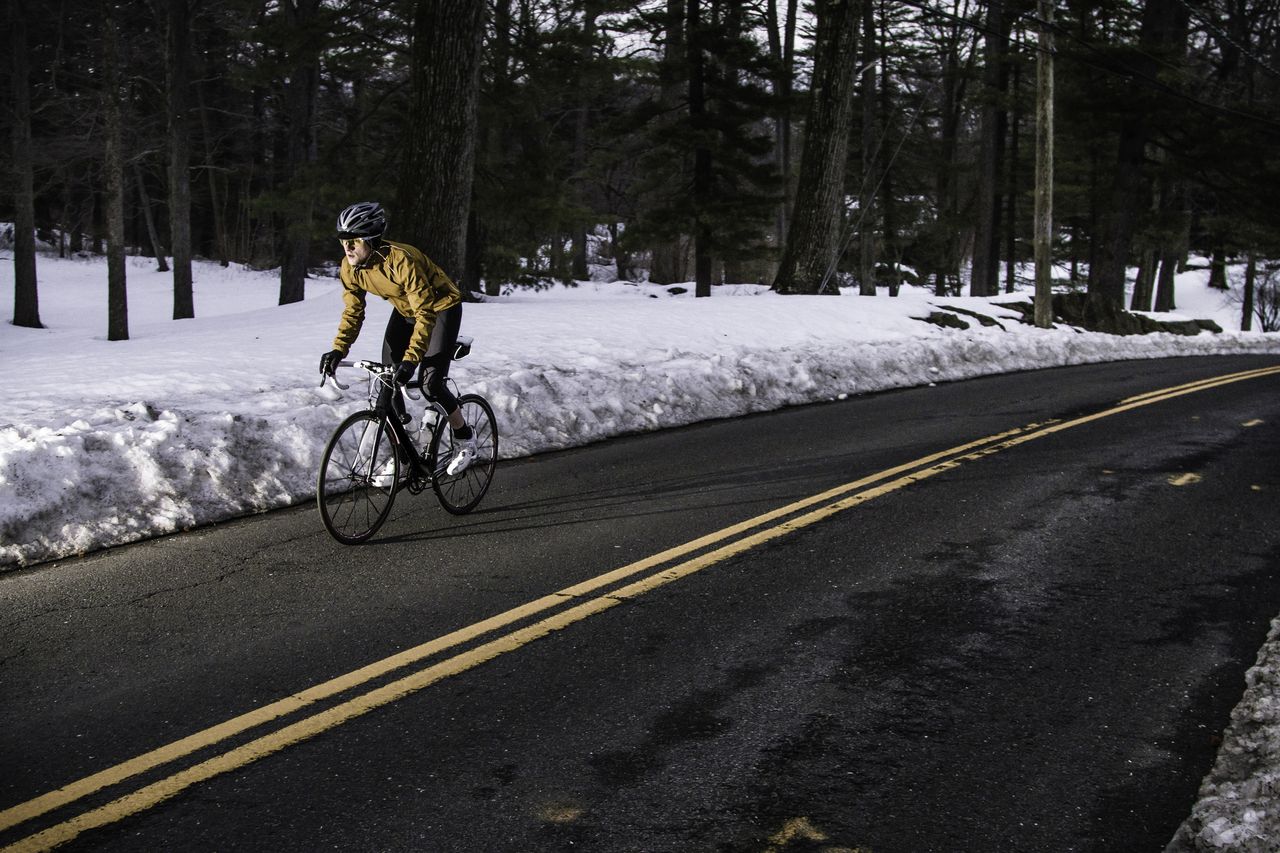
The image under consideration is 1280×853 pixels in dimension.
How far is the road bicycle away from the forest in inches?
307

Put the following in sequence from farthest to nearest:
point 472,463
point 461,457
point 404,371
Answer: point 472,463 < point 461,457 < point 404,371

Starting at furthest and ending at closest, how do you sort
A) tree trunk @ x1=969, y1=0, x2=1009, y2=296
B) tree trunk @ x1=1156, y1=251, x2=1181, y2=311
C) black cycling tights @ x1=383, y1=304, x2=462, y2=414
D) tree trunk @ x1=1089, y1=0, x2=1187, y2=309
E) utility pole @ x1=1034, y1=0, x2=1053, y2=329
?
tree trunk @ x1=1156, y1=251, x2=1181, y2=311 < tree trunk @ x1=969, y1=0, x2=1009, y2=296 < tree trunk @ x1=1089, y1=0, x2=1187, y2=309 < utility pole @ x1=1034, y1=0, x2=1053, y2=329 < black cycling tights @ x1=383, y1=304, x2=462, y2=414

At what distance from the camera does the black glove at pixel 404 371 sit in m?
6.66

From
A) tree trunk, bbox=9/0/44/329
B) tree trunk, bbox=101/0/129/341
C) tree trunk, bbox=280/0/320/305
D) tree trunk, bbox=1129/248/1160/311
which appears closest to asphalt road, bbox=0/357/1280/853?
tree trunk, bbox=101/0/129/341

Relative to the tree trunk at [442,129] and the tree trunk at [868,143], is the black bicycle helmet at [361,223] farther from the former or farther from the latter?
the tree trunk at [868,143]

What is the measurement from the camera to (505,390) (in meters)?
10.4

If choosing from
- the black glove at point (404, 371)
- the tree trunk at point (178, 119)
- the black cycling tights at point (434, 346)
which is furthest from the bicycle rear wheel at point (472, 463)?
the tree trunk at point (178, 119)

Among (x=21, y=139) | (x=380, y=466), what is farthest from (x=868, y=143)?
(x=380, y=466)

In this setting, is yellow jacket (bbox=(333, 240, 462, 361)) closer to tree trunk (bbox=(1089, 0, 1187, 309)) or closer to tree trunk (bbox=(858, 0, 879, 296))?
tree trunk (bbox=(1089, 0, 1187, 309))

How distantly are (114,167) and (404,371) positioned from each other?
1668 centimetres

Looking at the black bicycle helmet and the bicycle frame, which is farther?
the bicycle frame

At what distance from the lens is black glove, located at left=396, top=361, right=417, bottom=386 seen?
6.66m

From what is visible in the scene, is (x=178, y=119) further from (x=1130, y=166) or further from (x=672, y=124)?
(x=1130, y=166)

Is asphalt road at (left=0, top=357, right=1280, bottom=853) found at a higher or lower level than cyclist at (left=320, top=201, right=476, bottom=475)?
lower
